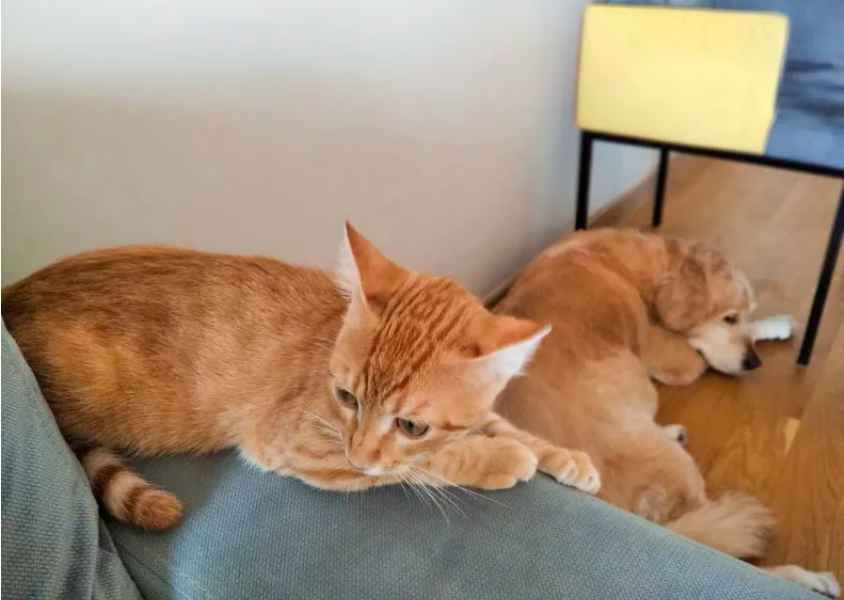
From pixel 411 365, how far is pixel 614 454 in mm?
754

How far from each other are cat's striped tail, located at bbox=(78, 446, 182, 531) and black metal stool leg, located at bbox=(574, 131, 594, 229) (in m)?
1.69

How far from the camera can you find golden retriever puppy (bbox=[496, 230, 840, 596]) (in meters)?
1.44

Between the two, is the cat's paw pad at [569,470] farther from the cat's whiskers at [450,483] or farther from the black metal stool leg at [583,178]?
the black metal stool leg at [583,178]

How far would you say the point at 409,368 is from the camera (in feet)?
3.01

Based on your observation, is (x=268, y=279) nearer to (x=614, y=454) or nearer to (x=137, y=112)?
(x=137, y=112)

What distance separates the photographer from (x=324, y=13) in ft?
4.60

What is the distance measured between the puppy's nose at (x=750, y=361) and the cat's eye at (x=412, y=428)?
4.37 feet

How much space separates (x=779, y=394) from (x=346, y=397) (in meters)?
1.47

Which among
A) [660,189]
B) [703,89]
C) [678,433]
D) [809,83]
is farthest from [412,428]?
[660,189]

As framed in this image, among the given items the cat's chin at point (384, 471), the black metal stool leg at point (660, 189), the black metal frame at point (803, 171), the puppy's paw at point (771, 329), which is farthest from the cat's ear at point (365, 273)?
the black metal stool leg at point (660, 189)

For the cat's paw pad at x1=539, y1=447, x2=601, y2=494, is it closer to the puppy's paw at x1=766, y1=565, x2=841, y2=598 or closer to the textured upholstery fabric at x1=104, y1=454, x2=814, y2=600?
the textured upholstery fabric at x1=104, y1=454, x2=814, y2=600

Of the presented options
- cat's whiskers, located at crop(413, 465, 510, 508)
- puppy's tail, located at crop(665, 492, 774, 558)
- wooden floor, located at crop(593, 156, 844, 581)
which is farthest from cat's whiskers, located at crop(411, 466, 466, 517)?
wooden floor, located at crop(593, 156, 844, 581)

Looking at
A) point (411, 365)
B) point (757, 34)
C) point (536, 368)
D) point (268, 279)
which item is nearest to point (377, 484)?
point (411, 365)

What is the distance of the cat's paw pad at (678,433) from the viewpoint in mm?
1736
